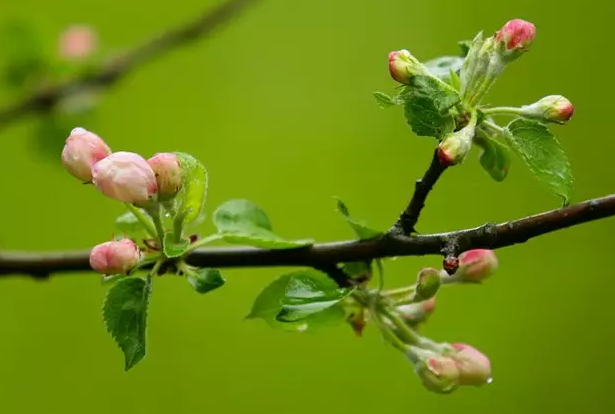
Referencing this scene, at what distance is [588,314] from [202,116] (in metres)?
0.94

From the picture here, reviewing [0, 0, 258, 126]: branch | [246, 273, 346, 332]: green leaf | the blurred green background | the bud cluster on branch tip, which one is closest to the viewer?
the bud cluster on branch tip

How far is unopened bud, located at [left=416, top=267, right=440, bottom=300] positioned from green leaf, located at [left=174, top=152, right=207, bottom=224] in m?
0.14

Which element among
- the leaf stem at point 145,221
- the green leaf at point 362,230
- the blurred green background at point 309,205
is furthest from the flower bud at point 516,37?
the blurred green background at point 309,205

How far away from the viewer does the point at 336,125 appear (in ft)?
6.00

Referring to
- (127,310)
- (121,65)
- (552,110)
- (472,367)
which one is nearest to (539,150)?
(552,110)

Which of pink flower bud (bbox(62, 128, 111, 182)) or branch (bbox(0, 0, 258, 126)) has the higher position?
branch (bbox(0, 0, 258, 126))

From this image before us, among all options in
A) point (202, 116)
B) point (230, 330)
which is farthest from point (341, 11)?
point (230, 330)

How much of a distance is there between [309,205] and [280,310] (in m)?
1.25

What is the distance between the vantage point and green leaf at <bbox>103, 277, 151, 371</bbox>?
469 mm

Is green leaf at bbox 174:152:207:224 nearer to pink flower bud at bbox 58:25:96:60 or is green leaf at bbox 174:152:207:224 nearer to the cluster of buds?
the cluster of buds

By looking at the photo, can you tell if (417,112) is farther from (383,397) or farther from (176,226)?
(383,397)

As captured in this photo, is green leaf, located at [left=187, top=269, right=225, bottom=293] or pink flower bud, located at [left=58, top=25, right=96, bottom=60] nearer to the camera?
green leaf, located at [left=187, top=269, right=225, bottom=293]

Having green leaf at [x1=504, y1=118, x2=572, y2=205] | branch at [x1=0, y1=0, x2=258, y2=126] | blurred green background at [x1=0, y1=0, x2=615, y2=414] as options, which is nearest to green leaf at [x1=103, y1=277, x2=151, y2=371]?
green leaf at [x1=504, y1=118, x2=572, y2=205]

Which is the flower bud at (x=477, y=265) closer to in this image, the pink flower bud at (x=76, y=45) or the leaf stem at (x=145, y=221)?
the leaf stem at (x=145, y=221)
